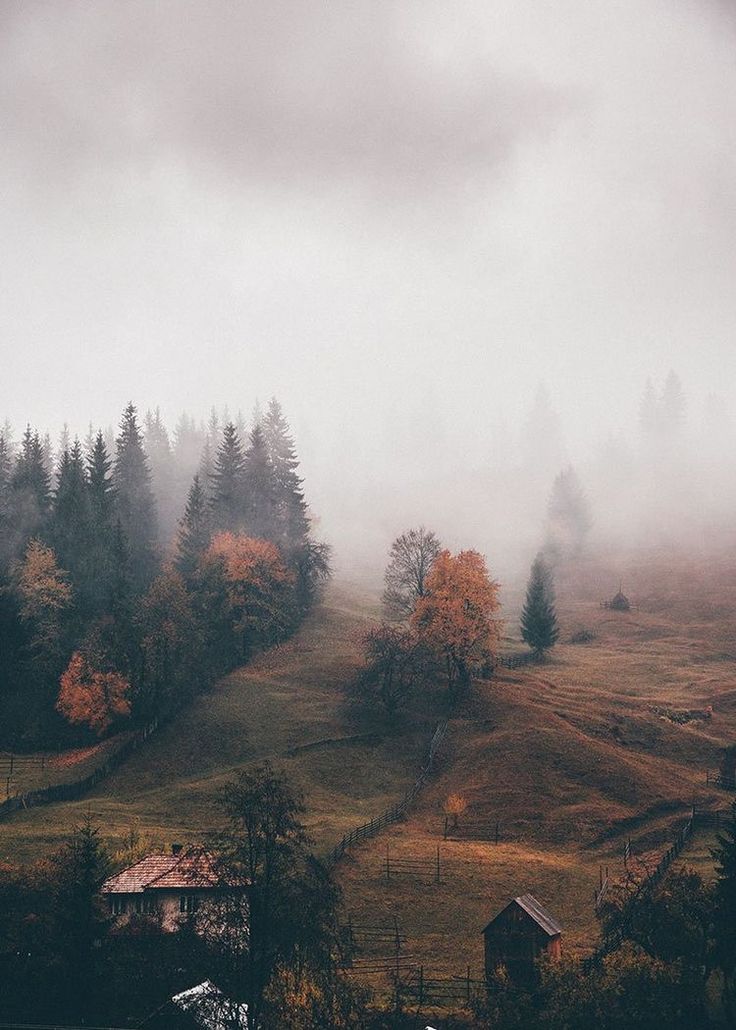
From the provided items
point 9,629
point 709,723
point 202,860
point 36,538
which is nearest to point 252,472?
point 36,538

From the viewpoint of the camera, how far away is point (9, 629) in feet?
340

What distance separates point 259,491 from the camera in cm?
13375

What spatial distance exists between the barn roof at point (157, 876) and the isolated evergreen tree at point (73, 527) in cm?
5431

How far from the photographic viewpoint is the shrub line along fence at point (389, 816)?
70.1 meters

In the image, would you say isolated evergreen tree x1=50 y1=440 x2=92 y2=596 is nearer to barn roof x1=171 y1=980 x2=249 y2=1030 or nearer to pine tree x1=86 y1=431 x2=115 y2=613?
pine tree x1=86 y1=431 x2=115 y2=613

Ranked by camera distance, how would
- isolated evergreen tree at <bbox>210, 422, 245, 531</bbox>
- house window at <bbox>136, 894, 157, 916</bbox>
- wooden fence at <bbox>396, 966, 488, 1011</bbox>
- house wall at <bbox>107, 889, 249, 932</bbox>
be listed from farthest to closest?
isolated evergreen tree at <bbox>210, 422, 245, 531</bbox>, house window at <bbox>136, 894, 157, 916</bbox>, house wall at <bbox>107, 889, 249, 932</bbox>, wooden fence at <bbox>396, 966, 488, 1011</bbox>

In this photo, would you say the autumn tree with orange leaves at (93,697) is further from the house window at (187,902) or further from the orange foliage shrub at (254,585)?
the house window at (187,902)

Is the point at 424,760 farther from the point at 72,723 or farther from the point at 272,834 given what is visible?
the point at 272,834

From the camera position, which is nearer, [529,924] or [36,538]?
[529,924]

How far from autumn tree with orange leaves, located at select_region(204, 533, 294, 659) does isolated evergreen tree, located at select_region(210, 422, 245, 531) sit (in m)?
11.5

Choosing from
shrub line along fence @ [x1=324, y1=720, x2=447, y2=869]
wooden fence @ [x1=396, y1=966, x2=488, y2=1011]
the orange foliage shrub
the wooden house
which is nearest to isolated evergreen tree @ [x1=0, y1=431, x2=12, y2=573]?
the orange foliage shrub

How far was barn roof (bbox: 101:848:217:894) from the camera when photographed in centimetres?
5944

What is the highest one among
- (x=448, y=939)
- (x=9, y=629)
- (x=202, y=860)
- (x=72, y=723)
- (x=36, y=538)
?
(x=36, y=538)

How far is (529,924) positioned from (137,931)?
2158 cm
